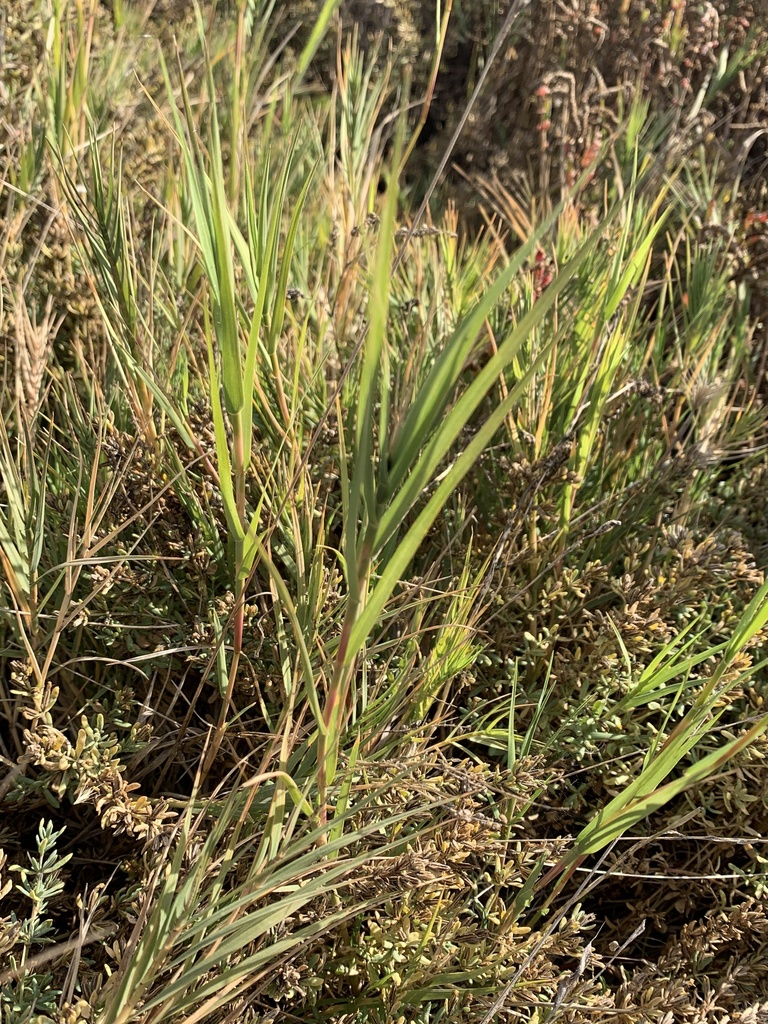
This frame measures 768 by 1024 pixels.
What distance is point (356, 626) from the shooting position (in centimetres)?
60

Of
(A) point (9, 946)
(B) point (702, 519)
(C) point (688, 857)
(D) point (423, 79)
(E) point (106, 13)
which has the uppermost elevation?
(D) point (423, 79)

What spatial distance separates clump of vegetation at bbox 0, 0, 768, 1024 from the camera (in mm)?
698

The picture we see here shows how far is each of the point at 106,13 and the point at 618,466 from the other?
1.46 metres

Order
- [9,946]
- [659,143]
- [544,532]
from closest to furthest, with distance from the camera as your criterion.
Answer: [9,946] < [544,532] < [659,143]

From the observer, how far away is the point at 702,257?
1.50 metres

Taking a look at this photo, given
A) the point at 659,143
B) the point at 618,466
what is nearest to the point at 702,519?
the point at 618,466

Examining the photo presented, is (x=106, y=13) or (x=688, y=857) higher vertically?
(x=106, y=13)

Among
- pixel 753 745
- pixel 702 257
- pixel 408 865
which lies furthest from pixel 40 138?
pixel 753 745

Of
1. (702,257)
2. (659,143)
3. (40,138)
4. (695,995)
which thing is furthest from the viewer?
(659,143)

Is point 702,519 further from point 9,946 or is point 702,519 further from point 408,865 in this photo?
point 9,946

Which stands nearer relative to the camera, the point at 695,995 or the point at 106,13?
the point at 695,995

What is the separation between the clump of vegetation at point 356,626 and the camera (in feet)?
2.29

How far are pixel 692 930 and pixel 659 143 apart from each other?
1467 mm

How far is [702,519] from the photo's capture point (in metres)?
1.28
